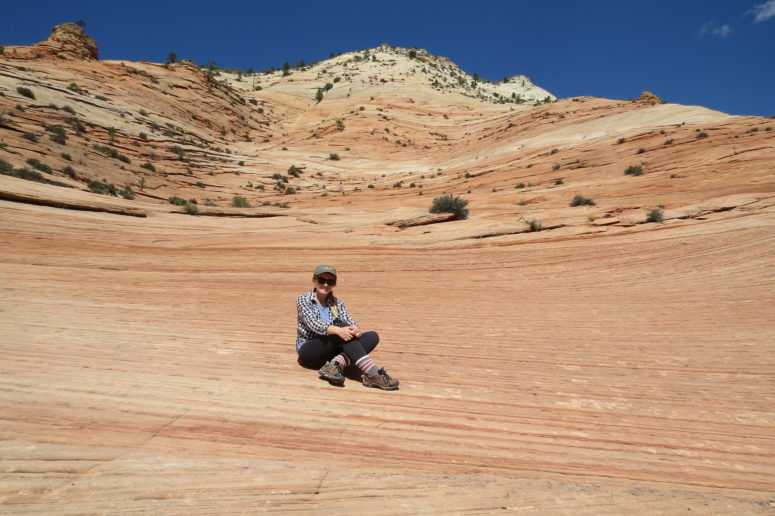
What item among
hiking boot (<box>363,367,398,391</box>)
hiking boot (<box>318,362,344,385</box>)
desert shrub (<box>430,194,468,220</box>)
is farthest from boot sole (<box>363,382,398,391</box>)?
desert shrub (<box>430,194,468,220</box>)

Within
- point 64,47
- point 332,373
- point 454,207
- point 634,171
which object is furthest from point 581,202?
point 64,47

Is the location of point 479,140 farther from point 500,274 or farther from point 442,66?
point 442,66

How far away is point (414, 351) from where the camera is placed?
5.43 meters

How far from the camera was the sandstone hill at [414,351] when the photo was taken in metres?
2.52

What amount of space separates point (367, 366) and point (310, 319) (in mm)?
873

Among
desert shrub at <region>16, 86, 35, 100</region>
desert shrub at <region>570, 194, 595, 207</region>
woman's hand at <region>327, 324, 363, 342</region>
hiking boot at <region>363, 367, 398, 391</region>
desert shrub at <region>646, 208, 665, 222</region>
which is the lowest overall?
hiking boot at <region>363, 367, 398, 391</region>

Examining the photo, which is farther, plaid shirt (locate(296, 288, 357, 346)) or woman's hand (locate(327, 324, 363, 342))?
plaid shirt (locate(296, 288, 357, 346))

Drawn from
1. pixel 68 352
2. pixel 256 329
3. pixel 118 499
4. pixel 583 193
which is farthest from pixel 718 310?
pixel 583 193

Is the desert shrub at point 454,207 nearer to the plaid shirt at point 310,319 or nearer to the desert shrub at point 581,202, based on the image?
the desert shrub at point 581,202

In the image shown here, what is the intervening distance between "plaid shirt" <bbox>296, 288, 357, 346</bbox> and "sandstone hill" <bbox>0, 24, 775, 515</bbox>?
17.2 inches

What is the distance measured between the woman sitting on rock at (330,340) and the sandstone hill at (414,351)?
179mm

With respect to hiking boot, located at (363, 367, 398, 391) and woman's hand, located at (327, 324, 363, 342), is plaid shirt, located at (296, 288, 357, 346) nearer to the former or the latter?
woman's hand, located at (327, 324, 363, 342)

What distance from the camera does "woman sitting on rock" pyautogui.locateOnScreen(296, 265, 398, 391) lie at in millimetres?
4203

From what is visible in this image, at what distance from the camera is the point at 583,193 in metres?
15.9
